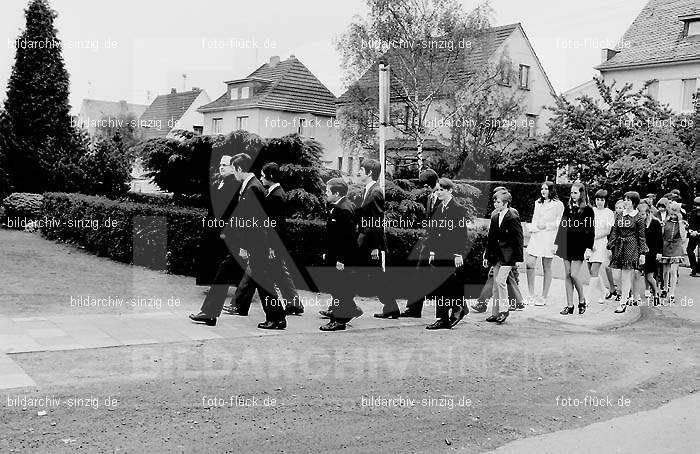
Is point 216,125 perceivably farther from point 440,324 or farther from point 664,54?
point 440,324

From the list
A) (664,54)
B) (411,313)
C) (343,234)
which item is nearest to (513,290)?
(411,313)

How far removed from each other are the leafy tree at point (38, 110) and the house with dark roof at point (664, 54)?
94.8 ft

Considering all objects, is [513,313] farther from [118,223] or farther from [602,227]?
[118,223]

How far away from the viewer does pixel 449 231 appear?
32.2ft

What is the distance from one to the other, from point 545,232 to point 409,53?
2570 centimetres

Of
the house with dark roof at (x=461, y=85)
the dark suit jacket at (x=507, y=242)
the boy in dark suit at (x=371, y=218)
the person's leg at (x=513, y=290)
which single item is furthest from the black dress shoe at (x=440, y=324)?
the house with dark roof at (x=461, y=85)

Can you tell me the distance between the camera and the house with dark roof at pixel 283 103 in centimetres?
4916

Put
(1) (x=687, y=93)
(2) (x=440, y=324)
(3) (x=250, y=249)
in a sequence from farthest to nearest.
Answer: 1. (1) (x=687, y=93)
2. (2) (x=440, y=324)
3. (3) (x=250, y=249)

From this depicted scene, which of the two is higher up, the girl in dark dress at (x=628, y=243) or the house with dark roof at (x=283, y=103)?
the house with dark roof at (x=283, y=103)

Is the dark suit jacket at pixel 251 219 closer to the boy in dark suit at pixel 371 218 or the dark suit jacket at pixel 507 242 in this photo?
the boy in dark suit at pixel 371 218

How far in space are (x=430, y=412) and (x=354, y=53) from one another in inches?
1226

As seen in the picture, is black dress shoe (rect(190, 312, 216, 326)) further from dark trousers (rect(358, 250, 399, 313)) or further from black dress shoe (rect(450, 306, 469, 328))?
black dress shoe (rect(450, 306, 469, 328))

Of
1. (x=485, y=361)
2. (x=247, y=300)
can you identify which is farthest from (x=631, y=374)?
(x=247, y=300)

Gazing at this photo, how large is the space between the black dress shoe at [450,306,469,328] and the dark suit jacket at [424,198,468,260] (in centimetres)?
69
